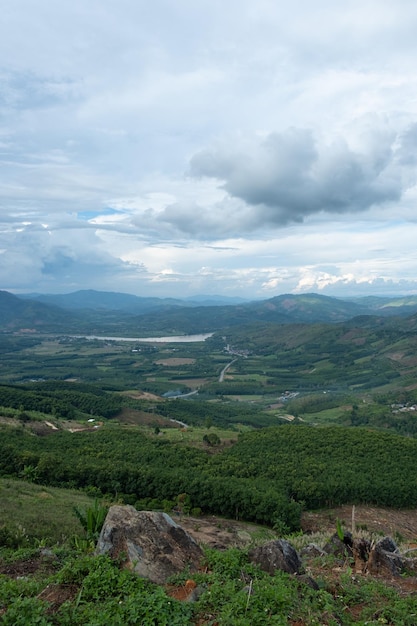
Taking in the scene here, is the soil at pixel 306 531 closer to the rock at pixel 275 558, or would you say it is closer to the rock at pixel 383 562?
the rock at pixel 383 562

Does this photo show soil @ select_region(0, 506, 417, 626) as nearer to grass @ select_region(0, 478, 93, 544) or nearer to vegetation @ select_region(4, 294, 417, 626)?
vegetation @ select_region(4, 294, 417, 626)

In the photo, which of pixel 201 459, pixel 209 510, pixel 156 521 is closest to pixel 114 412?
pixel 201 459

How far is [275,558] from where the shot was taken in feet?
46.1

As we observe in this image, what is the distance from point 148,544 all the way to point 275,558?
14.9ft

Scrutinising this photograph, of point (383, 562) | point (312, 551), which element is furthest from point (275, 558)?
point (383, 562)

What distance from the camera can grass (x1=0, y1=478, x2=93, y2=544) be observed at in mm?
21016

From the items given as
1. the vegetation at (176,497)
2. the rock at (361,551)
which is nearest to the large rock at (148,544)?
the vegetation at (176,497)

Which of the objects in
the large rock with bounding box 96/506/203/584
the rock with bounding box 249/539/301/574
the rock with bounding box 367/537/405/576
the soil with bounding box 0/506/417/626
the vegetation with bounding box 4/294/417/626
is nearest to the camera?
the vegetation with bounding box 4/294/417/626

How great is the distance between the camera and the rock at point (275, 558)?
546 inches

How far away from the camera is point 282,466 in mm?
48812

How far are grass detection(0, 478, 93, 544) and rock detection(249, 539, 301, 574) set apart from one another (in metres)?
11.3

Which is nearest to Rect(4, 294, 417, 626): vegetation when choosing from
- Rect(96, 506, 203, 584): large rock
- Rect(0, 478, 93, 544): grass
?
Rect(0, 478, 93, 544): grass

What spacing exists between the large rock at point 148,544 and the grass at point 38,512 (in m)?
7.97

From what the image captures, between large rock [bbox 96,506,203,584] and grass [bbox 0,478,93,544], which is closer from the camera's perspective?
large rock [bbox 96,506,203,584]
